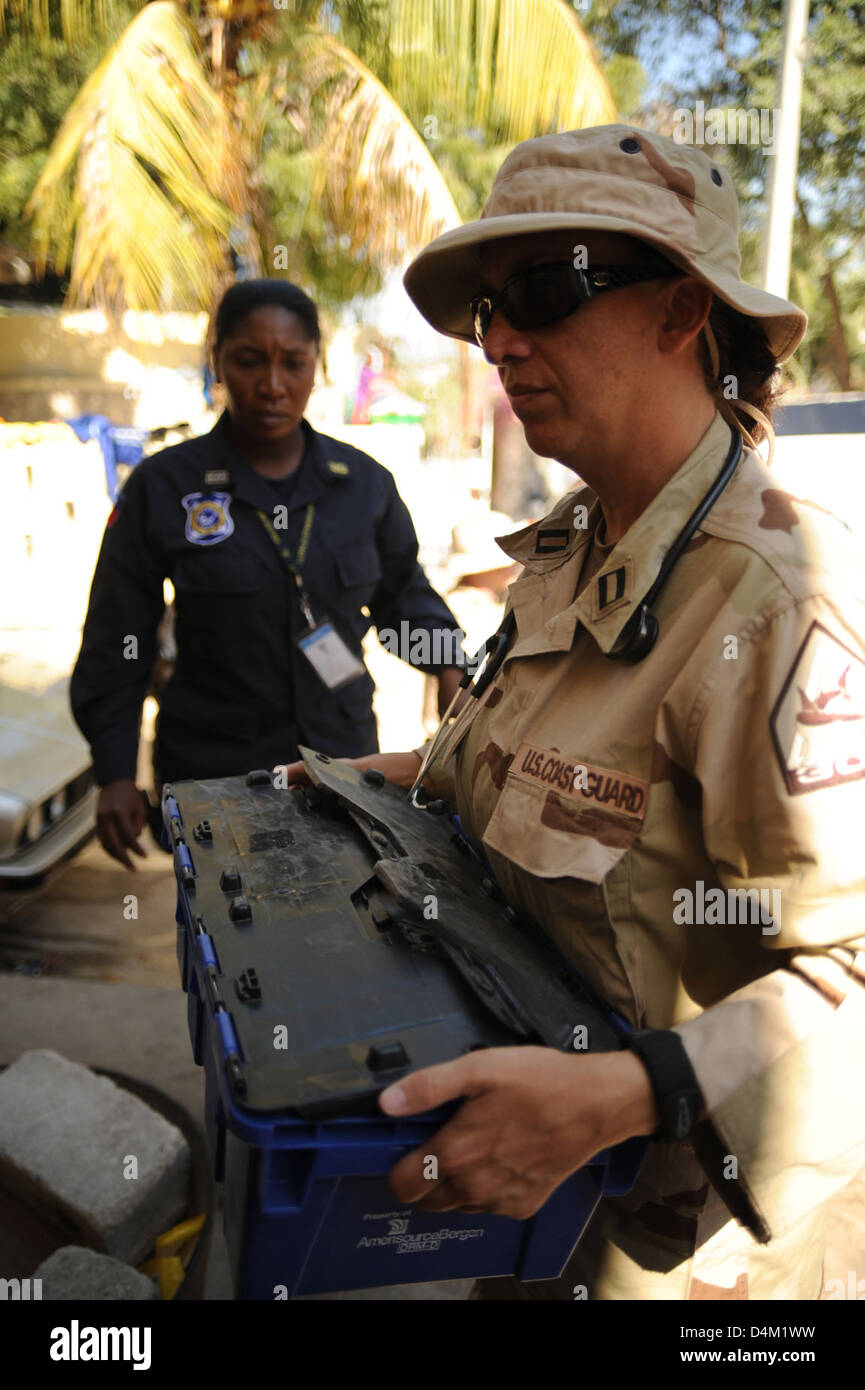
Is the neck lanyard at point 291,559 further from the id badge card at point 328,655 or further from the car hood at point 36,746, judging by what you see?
the car hood at point 36,746

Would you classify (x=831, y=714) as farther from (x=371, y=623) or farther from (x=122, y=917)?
(x=122, y=917)

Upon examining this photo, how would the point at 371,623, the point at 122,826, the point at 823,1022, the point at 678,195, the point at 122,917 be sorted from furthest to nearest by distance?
1. the point at 122,917
2. the point at 371,623
3. the point at 122,826
4. the point at 678,195
5. the point at 823,1022

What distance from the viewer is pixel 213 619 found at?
9.05 feet

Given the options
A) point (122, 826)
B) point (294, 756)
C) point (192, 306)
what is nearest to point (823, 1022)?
point (294, 756)

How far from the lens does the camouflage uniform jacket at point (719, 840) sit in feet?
3.66

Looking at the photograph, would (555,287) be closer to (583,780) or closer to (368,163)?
(583,780)

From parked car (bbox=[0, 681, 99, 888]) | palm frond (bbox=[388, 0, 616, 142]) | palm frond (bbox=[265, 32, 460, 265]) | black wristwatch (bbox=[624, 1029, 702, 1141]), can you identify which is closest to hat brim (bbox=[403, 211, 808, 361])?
black wristwatch (bbox=[624, 1029, 702, 1141])

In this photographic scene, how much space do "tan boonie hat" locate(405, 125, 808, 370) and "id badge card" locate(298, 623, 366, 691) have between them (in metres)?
1.46

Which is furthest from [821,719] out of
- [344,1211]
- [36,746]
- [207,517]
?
[36,746]

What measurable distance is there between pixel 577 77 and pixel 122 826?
775cm

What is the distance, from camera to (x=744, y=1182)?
1172 millimetres

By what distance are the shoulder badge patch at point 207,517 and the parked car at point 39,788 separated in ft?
5.50

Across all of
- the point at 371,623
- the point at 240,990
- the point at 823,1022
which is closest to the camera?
the point at 823,1022

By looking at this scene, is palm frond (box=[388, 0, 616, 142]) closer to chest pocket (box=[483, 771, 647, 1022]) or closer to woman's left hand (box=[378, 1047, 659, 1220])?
chest pocket (box=[483, 771, 647, 1022])
